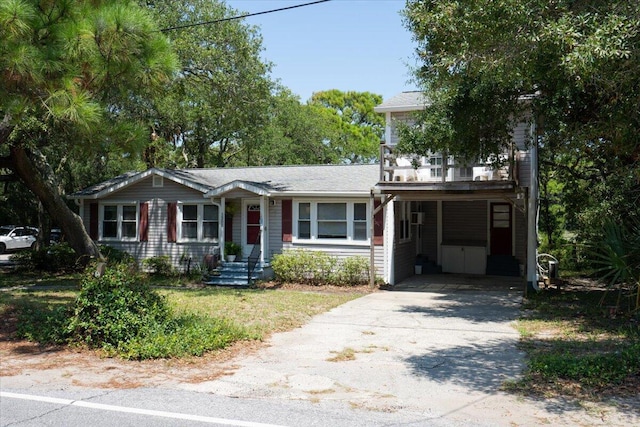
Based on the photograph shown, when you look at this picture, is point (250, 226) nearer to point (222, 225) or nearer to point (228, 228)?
point (228, 228)

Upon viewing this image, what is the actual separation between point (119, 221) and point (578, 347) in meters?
16.5

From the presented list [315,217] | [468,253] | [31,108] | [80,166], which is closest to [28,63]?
[31,108]

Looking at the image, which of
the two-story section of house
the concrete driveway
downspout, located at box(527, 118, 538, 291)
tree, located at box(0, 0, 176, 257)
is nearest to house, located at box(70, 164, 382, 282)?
the two-story section of house

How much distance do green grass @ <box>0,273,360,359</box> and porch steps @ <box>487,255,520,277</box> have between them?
21.9ft

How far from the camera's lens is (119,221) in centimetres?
2045

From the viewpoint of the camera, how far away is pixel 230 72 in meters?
19.2

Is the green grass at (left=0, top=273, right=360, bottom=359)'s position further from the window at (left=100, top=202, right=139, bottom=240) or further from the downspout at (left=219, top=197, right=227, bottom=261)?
the window at (left=100, top=202, right=139, bottom=240)

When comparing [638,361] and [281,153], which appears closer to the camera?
[638,361]

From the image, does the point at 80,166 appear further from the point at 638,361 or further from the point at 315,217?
the point at 638,361

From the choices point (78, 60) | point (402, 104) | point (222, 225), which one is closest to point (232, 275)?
point (222, 225)

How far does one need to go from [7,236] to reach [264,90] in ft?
62.5

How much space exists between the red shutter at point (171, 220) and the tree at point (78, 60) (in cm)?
1031

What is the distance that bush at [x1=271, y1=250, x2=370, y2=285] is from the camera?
16828 millimetres

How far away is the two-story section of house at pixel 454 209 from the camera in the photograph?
15.2 meters
